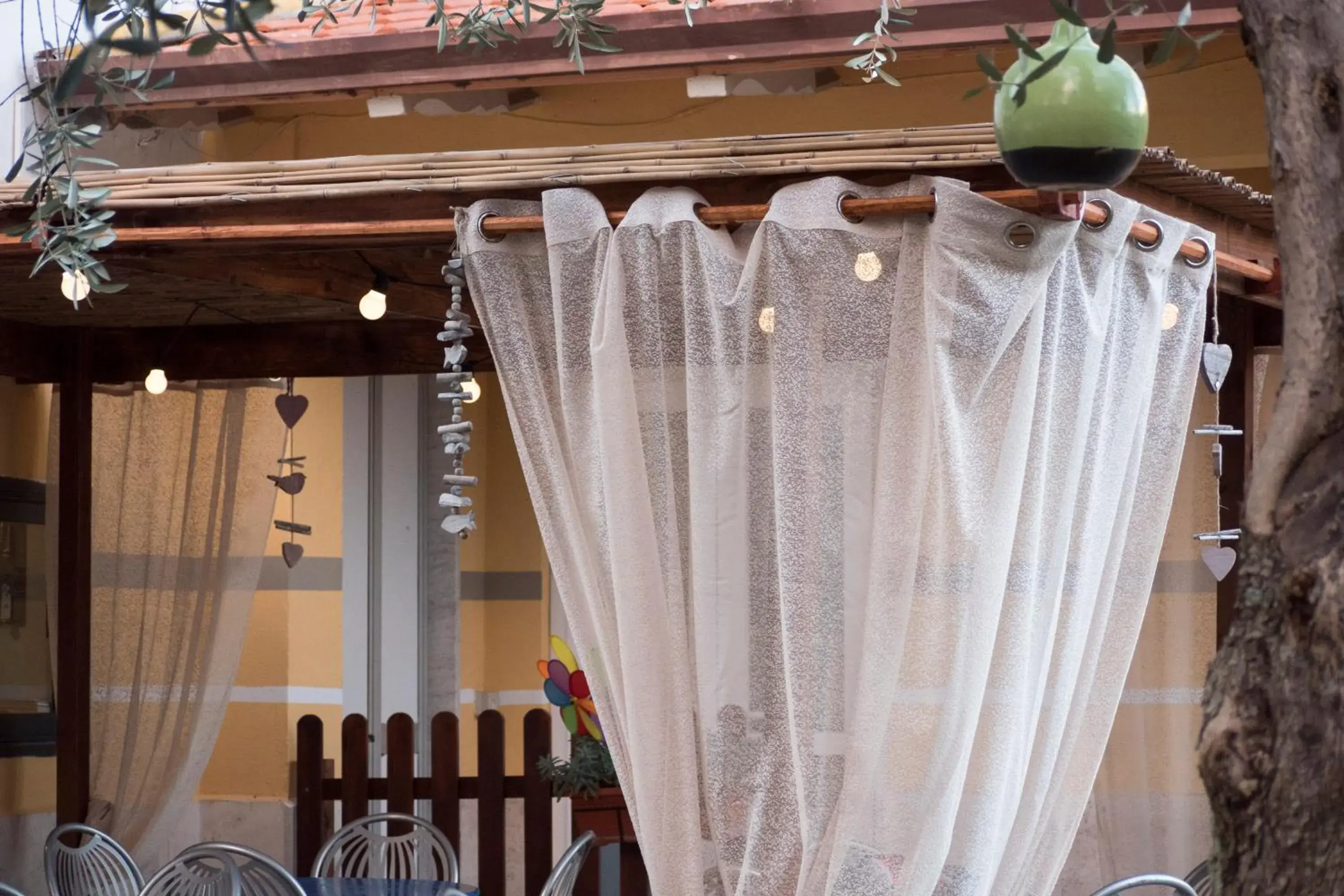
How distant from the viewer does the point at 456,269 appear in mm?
3645

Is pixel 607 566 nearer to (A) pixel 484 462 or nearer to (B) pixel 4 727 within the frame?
(B) pixel 4 727

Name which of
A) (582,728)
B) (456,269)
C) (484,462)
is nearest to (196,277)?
(456,269)

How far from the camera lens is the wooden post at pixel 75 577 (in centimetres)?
680

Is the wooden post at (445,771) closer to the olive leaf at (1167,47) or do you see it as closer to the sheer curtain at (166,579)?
the sheer curtain at (166,579)

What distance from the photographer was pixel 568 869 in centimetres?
527

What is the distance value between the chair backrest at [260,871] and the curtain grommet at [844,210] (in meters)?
2.54

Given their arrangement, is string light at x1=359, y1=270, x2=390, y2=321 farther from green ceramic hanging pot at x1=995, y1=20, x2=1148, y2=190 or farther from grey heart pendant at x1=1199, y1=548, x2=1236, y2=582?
grey heart pendant at x1=1199, y1=548, x2=1236, y2=582

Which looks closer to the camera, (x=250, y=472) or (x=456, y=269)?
(x=456, y=269)

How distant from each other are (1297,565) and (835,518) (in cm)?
146

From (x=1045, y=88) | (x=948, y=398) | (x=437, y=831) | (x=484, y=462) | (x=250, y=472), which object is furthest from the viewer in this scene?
(x=484, y=462)

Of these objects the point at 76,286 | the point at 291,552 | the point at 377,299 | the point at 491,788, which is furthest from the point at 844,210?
the point at 491,788

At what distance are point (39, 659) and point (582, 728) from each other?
2.55 metres

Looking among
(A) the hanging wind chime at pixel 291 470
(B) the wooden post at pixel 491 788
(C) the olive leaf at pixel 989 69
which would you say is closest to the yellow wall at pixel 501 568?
(A) the hanging wind chime at pixel 291 470

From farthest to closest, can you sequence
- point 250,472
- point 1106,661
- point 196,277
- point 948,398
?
point 250,472, point 196,277, point 1106,661, point 948,398
